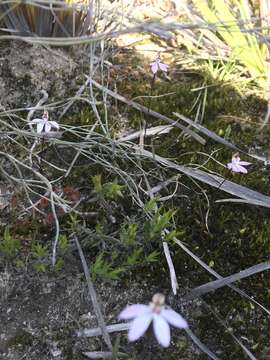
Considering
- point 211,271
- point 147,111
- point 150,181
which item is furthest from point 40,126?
point 211,271

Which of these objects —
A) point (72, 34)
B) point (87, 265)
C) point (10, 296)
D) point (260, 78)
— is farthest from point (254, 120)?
point (10, 296)

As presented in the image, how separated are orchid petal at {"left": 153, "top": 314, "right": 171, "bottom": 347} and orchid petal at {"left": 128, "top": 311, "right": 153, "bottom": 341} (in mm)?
16

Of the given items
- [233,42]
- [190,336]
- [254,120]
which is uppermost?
[233,42]

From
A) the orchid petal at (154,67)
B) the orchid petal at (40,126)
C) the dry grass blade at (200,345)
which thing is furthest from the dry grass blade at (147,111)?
the dry grass blade at (200,345)

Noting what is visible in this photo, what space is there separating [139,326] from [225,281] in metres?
0.77

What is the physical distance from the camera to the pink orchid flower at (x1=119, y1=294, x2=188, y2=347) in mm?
1085

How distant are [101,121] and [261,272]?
0.90 meters

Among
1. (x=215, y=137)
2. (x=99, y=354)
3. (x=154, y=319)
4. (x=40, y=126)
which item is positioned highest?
(x=154, y=319)

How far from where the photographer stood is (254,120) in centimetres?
252

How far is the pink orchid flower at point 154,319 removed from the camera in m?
1.08

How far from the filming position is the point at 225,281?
181 centimetres

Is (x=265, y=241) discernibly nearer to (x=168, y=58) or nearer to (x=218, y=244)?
(x=218, y=244)

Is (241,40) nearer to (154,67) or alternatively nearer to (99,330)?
(154,67)

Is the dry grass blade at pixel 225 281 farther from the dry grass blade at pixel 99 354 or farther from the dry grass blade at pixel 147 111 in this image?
the dry grass blade at pixel 147 111
